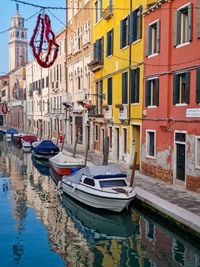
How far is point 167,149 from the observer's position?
15531 millimetres

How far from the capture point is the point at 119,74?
70.4 ft

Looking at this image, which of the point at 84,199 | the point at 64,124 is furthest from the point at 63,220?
the point at 64,124

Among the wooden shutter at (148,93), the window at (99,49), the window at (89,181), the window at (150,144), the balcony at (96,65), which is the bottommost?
the window at (89,181)

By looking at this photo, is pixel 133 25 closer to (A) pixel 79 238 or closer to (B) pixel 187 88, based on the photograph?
(B) pixel 187 88

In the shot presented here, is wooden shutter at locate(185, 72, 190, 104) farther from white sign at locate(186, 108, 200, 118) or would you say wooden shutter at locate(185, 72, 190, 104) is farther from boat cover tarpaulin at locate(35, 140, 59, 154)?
boat cover tarpaulin at locate(35, 140, 59, 154)

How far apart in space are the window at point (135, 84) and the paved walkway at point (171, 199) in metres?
3.98

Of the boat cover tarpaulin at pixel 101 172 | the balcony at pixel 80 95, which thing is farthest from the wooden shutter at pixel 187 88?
the balcony at pixel 80 95

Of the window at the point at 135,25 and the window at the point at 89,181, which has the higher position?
the window at the point at 135,25

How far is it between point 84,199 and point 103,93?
11.6 m

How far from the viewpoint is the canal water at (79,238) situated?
9586mm

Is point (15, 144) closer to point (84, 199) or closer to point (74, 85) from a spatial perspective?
point (74, 85)

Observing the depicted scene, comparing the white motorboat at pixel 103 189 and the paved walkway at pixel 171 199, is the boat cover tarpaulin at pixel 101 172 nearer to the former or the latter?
the white motorboat at pixel 103 189

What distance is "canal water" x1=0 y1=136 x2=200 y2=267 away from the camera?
9.59 metres

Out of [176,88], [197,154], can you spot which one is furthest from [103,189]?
[176,88]
